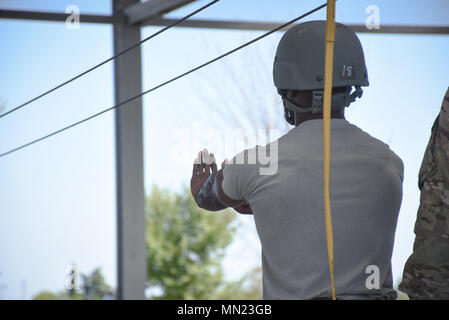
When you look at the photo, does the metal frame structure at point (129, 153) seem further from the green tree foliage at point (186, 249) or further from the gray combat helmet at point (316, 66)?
the green tree foliage at point (186, 249)

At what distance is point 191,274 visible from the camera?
45.3 ft

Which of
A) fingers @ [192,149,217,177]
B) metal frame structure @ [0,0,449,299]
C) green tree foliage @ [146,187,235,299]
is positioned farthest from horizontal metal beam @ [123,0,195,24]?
green tree foliage @ [146,187,235,299]

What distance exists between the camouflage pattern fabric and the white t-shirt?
10 centimetres

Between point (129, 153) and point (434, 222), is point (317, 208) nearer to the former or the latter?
point (434, 222)

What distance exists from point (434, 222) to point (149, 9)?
13.2ft

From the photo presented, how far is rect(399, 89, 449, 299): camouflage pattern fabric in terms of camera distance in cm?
189

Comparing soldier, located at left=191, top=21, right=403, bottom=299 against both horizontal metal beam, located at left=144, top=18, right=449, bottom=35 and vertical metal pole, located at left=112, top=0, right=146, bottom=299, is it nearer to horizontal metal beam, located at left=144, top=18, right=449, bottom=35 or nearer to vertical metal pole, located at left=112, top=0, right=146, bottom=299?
horizontal metal beam, located at left=144, top=18, right=449, bottom=35

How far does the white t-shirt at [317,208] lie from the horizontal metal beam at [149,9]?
348 cm

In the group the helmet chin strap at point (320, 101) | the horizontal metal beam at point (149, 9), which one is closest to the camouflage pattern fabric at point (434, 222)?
the helmet chin strap at point (320, 101)

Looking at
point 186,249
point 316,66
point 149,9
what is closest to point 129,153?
point 149,9

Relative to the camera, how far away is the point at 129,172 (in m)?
6.02

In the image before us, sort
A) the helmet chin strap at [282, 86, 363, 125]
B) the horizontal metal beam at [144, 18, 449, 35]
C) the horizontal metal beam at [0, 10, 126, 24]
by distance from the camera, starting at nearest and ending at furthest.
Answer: the helmet chin strap at [282, 86, 363, 125] → the horizontal metal beam at [144, 18, 449, 35] → the horizontal metal beam at [0, 10, 126, 24]

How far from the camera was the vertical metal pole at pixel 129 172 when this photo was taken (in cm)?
597
